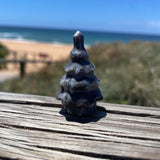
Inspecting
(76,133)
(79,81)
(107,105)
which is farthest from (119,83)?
(76,133)

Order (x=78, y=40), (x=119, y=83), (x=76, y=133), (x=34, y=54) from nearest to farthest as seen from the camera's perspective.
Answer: (x=76, y=133), (x=78, y=40), (x=119, y=83), (x=34, y=54)

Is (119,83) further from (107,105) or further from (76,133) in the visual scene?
(76,133)

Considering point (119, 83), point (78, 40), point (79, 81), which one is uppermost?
point (78, 40)

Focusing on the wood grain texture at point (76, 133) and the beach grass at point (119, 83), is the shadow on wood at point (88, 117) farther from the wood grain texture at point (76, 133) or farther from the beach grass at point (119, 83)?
the beach grass at point (119, 83)

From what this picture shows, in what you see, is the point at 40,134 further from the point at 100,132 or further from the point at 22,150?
the point at 100,132

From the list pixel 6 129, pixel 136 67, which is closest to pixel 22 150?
pixel 6 129
